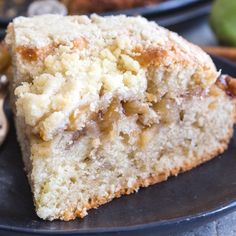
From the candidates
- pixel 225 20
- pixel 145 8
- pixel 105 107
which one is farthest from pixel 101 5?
pixel 105 107

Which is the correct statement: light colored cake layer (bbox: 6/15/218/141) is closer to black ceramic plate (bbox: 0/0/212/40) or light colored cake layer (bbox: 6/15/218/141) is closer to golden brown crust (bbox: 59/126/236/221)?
golden brown crust (bbox: 59/126/236/221)

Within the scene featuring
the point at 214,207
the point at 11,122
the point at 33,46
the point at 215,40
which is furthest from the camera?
the point at 215,40

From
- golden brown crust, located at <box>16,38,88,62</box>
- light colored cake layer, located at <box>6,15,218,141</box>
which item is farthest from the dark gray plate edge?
golden brown crust, located at <box>16,38,88,62</box>

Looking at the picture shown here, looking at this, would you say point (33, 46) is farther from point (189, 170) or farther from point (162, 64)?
point (189, 170)

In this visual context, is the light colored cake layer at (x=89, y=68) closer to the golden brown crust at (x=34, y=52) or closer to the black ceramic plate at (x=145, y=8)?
the golden brown crust at (x=34, y=52)

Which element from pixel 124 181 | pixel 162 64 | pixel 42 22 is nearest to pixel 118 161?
pixel 124 181

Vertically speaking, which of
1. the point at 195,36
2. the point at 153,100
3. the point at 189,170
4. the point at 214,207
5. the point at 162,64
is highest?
the point at 162,64

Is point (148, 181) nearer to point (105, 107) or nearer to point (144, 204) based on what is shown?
point (144, 204)
